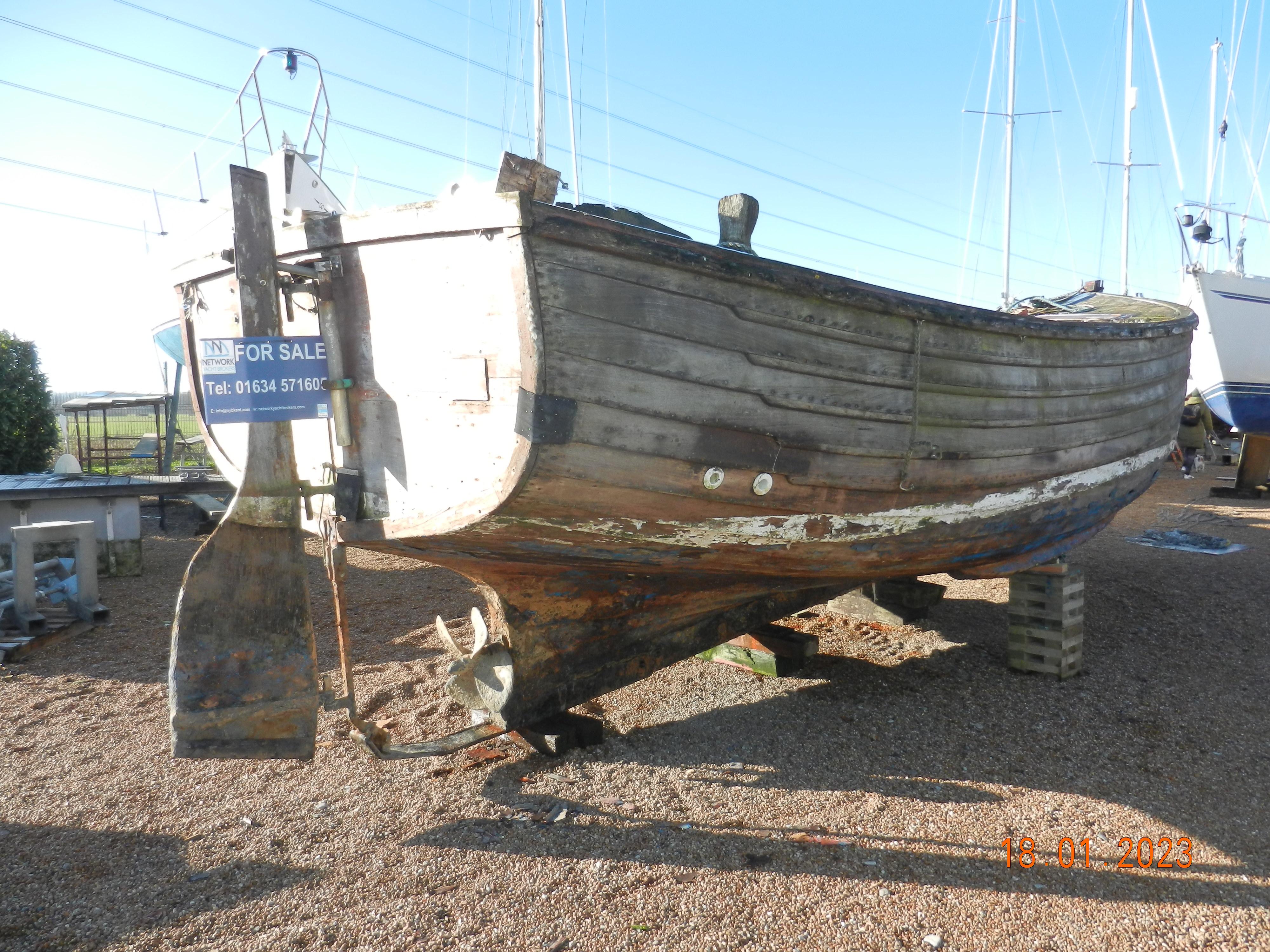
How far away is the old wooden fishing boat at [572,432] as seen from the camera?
2.35m

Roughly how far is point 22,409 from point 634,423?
12.1 m

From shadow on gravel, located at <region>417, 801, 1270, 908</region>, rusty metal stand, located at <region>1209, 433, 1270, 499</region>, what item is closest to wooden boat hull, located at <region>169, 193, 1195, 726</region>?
shadow on gravel, located at <region>417, 801, 1270, 908</region>

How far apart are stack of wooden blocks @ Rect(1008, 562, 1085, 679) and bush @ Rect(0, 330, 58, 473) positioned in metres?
12.5

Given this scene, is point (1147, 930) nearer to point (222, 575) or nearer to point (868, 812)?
point (868, 812)

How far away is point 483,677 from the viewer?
129 inches

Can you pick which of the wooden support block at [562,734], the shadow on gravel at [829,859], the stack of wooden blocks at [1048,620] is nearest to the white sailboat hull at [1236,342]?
the stack of wooden blocks at [1048,620]

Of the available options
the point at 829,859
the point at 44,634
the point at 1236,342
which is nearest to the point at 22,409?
the point at 44,634

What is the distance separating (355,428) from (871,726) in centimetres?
275

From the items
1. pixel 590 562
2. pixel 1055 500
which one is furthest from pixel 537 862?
pixel 1055 500

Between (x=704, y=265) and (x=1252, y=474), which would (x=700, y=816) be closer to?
(x=704, y=265)

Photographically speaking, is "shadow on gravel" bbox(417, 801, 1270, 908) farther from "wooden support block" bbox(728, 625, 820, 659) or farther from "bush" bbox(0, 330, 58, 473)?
"bush" bbox(0, 330, 58, 473)

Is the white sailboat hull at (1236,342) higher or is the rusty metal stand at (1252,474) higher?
the white sailboat hull at (1236,342)

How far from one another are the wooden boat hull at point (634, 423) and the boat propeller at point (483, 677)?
4 cm
